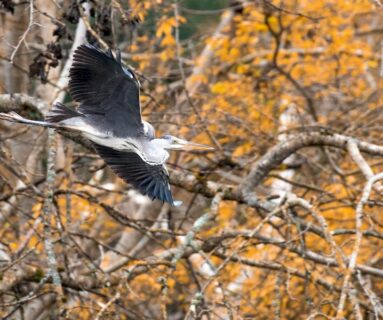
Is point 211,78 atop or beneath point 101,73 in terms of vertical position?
atop

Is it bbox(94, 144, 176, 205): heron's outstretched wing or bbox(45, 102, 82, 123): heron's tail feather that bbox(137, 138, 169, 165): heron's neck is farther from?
bbox(45, 102, 82, 123): heron's tail feather

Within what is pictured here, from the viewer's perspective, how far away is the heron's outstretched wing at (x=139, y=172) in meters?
4.59

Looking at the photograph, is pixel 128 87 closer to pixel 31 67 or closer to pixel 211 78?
pixel 31 67

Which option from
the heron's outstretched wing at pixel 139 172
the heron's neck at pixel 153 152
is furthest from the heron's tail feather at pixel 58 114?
the heron's neck at pixel 153 152

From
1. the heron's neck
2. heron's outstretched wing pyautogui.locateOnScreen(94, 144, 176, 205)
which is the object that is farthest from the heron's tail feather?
the heron's neck

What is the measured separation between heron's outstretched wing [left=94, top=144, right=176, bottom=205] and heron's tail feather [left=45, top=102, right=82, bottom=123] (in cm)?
37

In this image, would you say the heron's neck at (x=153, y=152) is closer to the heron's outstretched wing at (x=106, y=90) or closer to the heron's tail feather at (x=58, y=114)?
the heron's outstretched wing at (x=106, y=90)

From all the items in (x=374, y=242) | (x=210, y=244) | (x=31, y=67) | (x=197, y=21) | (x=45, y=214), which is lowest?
(x=45, y=214)

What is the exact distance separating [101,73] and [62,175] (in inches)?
63.7

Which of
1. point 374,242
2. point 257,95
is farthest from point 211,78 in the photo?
point 374,242

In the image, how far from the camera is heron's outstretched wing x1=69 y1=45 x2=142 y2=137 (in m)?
4.46

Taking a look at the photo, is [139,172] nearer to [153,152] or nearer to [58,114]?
[153,152]

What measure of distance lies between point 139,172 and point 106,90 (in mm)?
506

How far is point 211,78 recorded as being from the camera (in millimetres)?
9586
